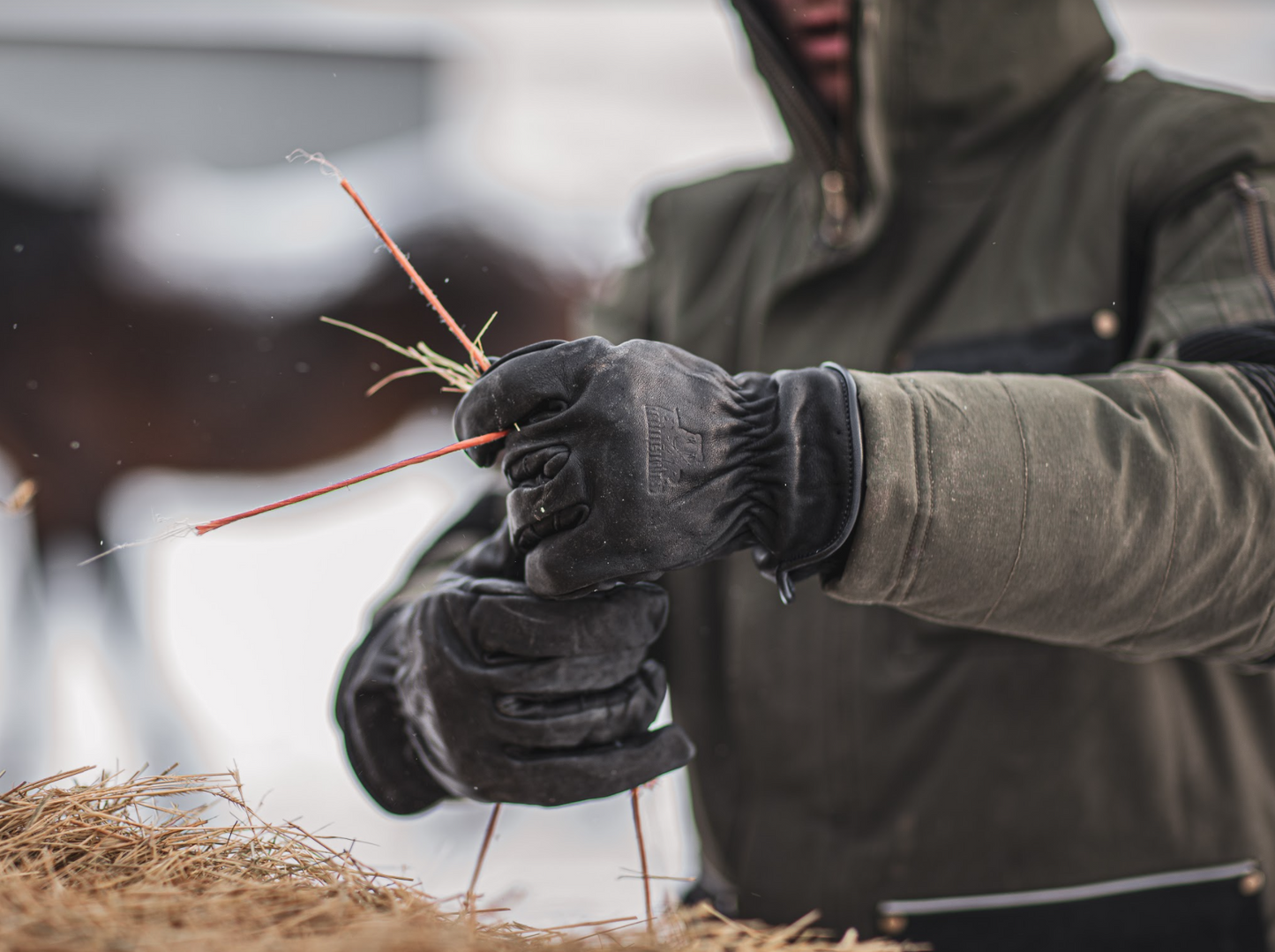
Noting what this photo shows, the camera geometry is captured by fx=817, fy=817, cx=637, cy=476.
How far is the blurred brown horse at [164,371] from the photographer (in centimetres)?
63

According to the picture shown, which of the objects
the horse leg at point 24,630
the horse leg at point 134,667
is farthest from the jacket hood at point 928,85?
the horse leg at point 24,630

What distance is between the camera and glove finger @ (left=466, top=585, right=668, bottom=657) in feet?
1.57

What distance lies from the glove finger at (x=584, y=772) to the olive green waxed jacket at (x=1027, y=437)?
0.16 metres

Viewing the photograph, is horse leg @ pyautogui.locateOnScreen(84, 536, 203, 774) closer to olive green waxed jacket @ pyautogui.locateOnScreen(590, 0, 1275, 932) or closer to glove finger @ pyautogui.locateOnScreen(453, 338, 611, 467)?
olive green waxed jacket @ pyautogui.locateOnScreen(590, 0, 1275, 932)

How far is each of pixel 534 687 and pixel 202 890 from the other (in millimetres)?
197

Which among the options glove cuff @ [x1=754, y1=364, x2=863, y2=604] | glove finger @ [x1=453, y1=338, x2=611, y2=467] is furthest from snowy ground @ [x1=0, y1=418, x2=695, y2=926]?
glove cuff @ [x1=754, y1=364, x2=863, y2=604]

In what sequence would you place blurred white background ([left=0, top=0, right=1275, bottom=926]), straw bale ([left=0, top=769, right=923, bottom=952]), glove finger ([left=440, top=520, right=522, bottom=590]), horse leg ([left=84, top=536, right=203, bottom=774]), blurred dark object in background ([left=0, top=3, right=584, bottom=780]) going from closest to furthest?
straw bale ([left=0, top=769, right=923, bottom=952]), glove finger ([left=440, top=520, right=522, bottom=590]), blurred white background ([left=0, top=0, right=1275, bottom=926]), blurred dark object in background ([left=0, top=3, right=584, bottom=780]), horse leg ([left=84, top=536, right=203, bottom=774])

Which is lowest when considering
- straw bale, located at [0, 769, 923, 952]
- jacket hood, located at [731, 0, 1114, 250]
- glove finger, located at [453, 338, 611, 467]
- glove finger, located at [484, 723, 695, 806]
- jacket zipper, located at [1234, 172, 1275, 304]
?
glove finger, located at [484, 723, 695, 806]

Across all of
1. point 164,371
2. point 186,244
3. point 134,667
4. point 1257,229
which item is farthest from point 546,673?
point 134,667

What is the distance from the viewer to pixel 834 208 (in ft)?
2.58

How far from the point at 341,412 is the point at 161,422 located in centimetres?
147

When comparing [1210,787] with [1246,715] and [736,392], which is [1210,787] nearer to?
[1246,715]

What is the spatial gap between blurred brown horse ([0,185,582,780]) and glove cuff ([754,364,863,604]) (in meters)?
0.19

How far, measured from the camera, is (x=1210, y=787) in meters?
0.69
